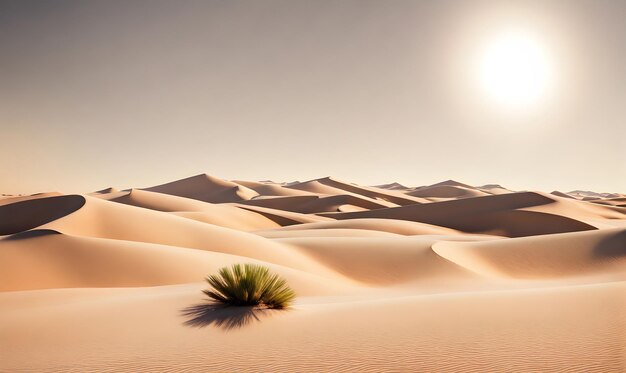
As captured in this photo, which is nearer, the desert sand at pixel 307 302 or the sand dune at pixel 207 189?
the desert sand at pixel 307 302

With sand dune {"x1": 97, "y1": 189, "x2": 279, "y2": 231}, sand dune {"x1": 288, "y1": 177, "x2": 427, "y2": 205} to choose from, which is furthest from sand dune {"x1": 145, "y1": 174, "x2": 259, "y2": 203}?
sand dune {"x1": 97, "y1": 189, "x2": 279, "y2": 231}

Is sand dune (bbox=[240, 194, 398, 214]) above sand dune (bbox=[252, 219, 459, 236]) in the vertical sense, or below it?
above

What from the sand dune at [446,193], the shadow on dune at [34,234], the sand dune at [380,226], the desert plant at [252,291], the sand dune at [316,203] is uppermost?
the sand dune at [446,193]

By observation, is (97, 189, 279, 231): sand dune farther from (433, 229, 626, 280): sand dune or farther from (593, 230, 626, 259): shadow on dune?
(593, 230, 626, 259): shadow on dune

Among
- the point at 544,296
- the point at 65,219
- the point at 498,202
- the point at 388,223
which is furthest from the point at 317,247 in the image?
the point at 498,202

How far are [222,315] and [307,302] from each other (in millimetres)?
2743

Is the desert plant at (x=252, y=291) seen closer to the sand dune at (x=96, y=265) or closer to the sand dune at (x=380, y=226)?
the sand dune at (x=96, y=265)

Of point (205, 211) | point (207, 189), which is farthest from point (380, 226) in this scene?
point (207, 189)

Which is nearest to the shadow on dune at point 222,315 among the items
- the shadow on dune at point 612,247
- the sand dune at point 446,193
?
the shadow on dune at point 612,247

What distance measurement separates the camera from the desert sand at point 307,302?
4.94 metres

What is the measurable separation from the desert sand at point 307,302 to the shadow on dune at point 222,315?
0.04m

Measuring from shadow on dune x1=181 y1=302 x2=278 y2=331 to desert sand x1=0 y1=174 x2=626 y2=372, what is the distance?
35mm

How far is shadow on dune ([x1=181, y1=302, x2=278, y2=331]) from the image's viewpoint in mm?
6387

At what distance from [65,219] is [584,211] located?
168 ft
